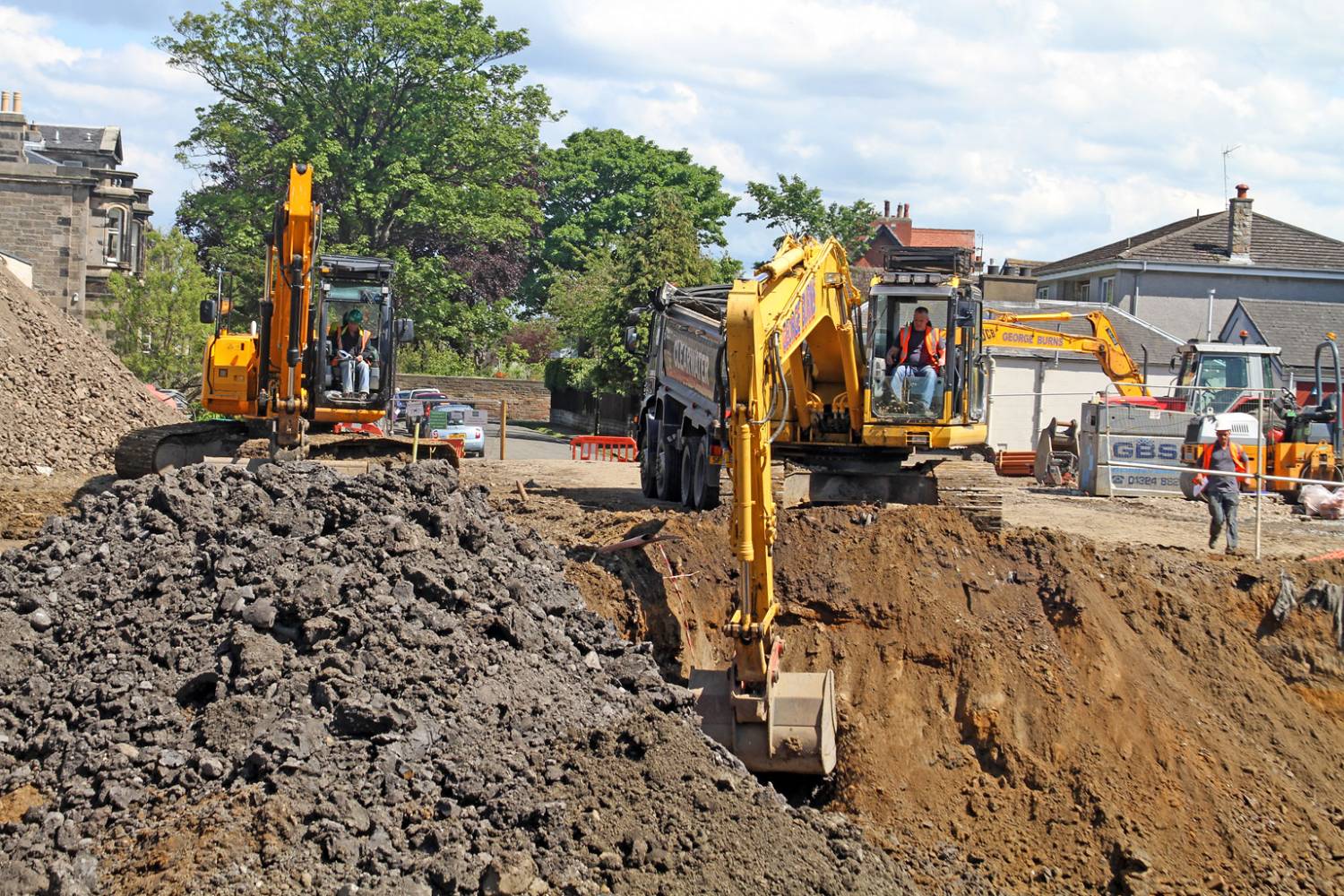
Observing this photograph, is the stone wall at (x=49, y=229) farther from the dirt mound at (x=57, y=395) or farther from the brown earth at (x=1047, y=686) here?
the brown earth at (x=1047, y=686)

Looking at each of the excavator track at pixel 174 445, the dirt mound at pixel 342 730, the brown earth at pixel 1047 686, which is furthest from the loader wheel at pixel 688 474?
the dirt mound at pixel 342 730

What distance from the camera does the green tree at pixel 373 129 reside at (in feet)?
A: 136

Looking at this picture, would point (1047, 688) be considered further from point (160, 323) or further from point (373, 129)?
point (373, 129)

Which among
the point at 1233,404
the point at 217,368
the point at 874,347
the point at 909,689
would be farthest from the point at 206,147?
the point at 909,689

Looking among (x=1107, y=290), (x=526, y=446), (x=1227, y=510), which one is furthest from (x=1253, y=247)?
(x=1227, y=510)

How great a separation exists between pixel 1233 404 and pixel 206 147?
31821 mm

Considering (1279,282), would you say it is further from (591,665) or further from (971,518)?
(591,665)

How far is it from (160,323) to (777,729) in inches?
1133

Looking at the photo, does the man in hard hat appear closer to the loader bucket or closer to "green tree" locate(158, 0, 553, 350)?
the loader bucket

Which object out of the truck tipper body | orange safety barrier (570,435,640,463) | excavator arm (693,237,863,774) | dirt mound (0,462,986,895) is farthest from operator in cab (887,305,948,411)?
orange safety barrier (570,435,640,463)

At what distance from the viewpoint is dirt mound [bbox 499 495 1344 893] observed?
8945mm

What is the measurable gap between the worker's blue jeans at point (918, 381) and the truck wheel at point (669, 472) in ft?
15.3

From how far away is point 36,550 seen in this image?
9.15 meters

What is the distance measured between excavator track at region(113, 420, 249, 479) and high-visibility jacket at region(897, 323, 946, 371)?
8868 millimetres
